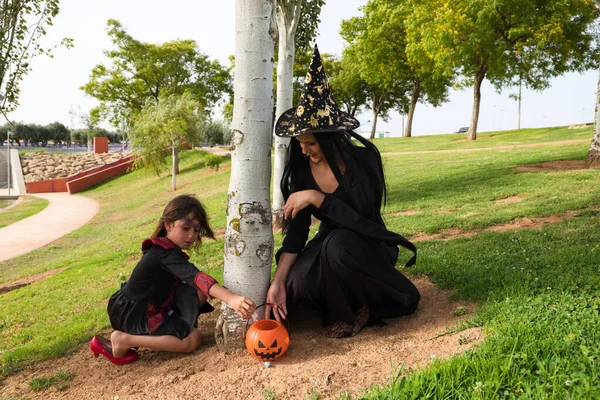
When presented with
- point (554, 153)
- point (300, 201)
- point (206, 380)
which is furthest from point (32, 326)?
point (554, 153)

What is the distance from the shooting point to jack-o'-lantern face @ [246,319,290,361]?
3084 millimetres

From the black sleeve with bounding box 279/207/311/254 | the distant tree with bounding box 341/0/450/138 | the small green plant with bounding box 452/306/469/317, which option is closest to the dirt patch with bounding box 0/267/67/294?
the black sleeve with bounding box 279/207/311/254

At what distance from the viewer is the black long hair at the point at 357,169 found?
3.33 meters

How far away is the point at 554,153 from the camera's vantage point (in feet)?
49.6

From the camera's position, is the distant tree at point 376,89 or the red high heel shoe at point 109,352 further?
the distant tree at point 376,89

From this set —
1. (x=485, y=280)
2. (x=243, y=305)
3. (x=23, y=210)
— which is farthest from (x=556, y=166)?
(x=23, y=210)

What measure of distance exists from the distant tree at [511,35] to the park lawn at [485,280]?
1107 cm

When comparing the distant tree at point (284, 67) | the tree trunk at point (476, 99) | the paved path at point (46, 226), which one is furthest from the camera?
the tree trunk at point (476, 99)

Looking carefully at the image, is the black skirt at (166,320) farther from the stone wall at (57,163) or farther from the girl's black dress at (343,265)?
the stone wall at (57,163)

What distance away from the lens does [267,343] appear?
10.1 feet

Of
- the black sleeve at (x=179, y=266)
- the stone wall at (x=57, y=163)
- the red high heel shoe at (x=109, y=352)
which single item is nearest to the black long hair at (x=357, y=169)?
the black sleeve at (x=179, y=266)

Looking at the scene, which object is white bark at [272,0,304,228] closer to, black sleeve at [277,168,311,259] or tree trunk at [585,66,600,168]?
black sleeve at [277,168,311,259]

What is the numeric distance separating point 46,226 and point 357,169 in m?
19.0

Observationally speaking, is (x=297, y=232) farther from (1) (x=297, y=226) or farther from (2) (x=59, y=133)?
(2) (x=59, y=133)
